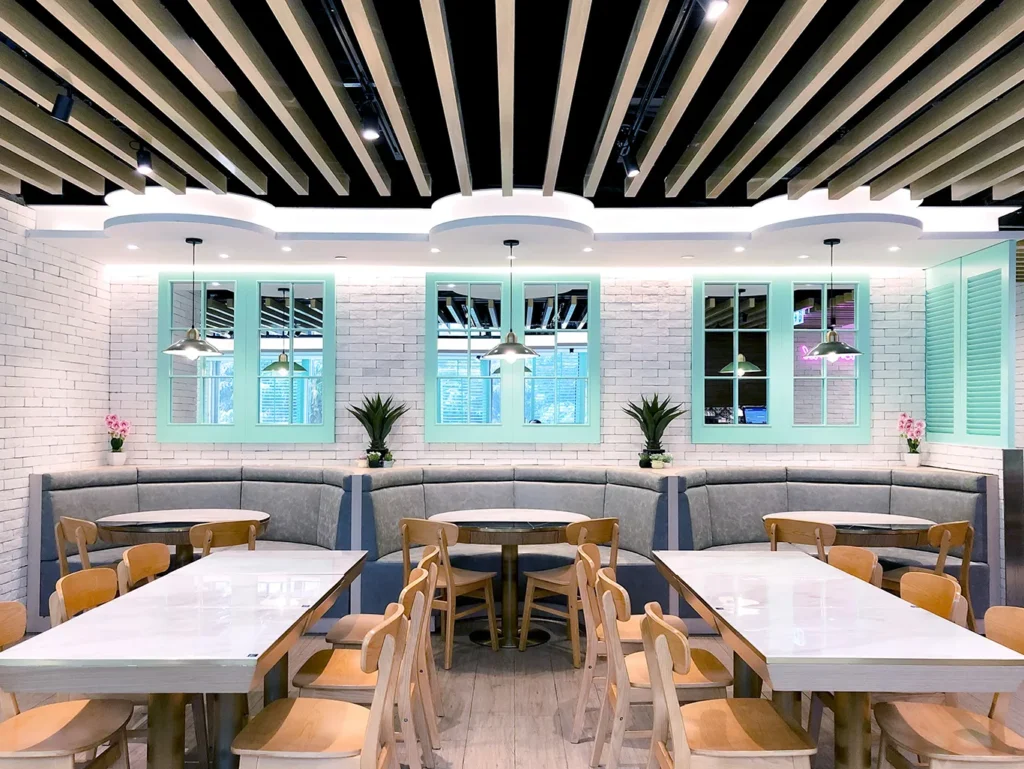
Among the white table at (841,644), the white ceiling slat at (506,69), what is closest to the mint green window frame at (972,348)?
the white table at (841,644)

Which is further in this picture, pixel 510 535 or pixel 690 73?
pixel 510 535

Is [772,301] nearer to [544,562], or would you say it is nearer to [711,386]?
[711,386]

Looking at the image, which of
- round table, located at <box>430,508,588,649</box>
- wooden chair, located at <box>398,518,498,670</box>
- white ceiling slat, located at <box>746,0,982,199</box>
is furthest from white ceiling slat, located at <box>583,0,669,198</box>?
wooden chair, located at <box>398,518,498,670</box>

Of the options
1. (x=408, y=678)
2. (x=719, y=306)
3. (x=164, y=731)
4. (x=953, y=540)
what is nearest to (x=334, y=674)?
(x=408, y=678)

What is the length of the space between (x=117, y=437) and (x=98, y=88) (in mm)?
3950

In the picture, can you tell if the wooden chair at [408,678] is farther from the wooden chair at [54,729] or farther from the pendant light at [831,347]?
the pendant light at [831,347]

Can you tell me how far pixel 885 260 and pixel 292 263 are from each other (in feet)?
17.1

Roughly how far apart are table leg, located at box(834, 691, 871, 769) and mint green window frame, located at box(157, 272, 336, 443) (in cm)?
526

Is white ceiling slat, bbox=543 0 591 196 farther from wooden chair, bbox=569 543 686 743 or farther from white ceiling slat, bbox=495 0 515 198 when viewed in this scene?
wooden chair, bbox=569 543 686 743

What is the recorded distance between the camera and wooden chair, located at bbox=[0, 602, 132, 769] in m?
2.37

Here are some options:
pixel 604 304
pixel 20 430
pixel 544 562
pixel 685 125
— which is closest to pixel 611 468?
pixel 544 562

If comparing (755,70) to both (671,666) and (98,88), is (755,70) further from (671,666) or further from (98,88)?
(98,88)

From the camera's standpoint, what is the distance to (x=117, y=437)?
6.68m

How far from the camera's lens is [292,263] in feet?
22.2
